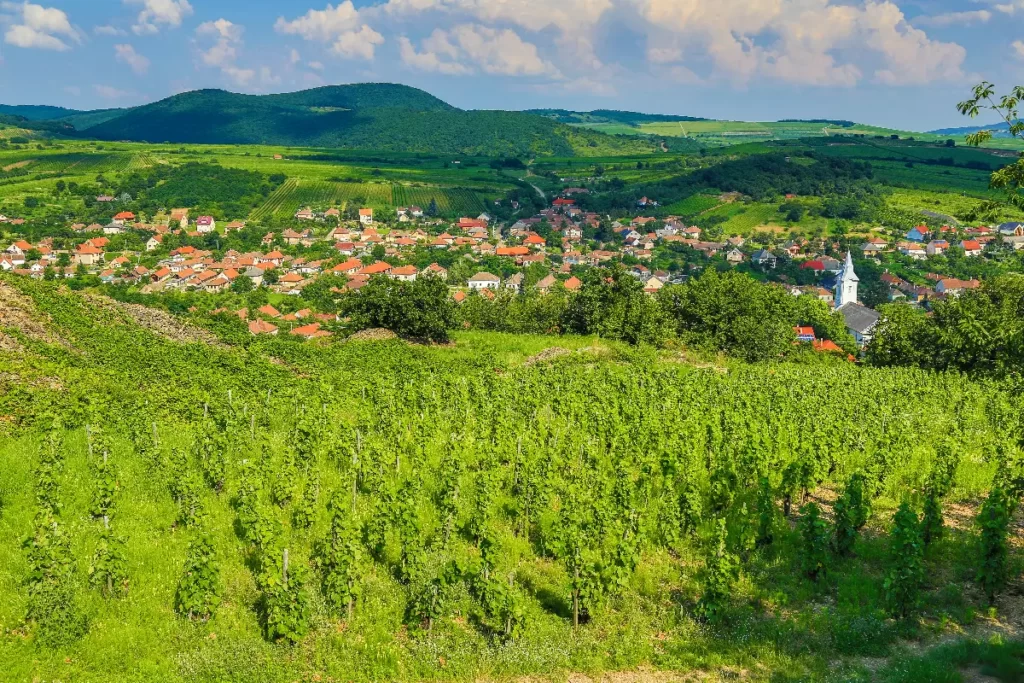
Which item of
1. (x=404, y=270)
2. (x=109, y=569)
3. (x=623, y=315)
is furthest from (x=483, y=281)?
(x=109, y=569)

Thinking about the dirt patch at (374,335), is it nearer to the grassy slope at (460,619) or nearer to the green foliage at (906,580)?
the grassy slope at (460,619)

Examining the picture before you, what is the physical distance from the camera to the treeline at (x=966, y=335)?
3309 cm

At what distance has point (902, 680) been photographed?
1008 cm

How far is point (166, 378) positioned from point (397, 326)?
44.5ft

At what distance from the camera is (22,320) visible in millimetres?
25906

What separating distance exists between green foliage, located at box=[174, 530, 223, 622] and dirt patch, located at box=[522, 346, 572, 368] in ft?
73.7

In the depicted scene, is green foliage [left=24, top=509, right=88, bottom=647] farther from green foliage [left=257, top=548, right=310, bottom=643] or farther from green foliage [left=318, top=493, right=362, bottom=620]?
green foliage [left=318, top=493, right=362, bottom=620]

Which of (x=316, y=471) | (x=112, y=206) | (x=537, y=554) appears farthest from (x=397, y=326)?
(x=112, y=206)

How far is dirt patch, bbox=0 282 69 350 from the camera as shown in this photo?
985 inches

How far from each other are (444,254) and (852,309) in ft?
199

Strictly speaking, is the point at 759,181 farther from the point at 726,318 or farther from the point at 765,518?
the point at 765,518

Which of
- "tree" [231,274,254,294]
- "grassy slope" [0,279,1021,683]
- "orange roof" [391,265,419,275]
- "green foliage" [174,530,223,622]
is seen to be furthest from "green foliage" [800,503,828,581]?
"orange roof" [391,265,419,275]

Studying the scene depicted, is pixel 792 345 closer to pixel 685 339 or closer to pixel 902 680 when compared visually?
pixel 685 339

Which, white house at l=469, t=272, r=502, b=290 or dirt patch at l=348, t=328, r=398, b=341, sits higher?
dirt patch at l=348, t=328, r=398, b=341
